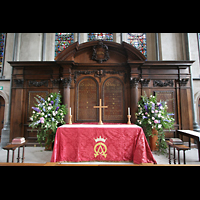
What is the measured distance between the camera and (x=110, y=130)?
3.81 metres

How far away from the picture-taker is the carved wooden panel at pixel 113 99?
5.57 metres

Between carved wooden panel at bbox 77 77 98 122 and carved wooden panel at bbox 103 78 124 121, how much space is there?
0.41m

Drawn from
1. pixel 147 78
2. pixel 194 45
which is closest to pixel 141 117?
pixel 147 78

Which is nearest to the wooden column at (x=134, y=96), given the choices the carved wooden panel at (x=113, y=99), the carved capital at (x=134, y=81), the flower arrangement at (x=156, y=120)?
the carved capital at (x=134, y=81)

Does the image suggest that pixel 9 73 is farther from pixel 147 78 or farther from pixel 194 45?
pixel 194 45

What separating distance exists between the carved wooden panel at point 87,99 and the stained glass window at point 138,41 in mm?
3744

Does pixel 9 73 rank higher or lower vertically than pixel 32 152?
higher

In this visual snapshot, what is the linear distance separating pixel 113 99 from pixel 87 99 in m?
1.07

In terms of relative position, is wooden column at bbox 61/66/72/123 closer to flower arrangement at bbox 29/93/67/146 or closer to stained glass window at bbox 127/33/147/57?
flower arrangement at bbox 29/93/67/146

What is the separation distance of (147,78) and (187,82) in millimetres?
1704

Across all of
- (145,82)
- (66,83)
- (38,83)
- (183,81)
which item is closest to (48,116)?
(66,83)

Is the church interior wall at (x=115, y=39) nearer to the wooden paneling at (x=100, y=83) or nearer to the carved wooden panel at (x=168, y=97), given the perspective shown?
the wooden paneling at (x=100, y=83)

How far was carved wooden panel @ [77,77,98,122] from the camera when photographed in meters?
5.55

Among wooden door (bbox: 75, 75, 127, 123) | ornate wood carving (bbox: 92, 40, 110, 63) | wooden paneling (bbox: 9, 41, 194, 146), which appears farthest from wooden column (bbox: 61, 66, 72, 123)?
ornate wood carving (bbox: 92, 40, 110, 63)
